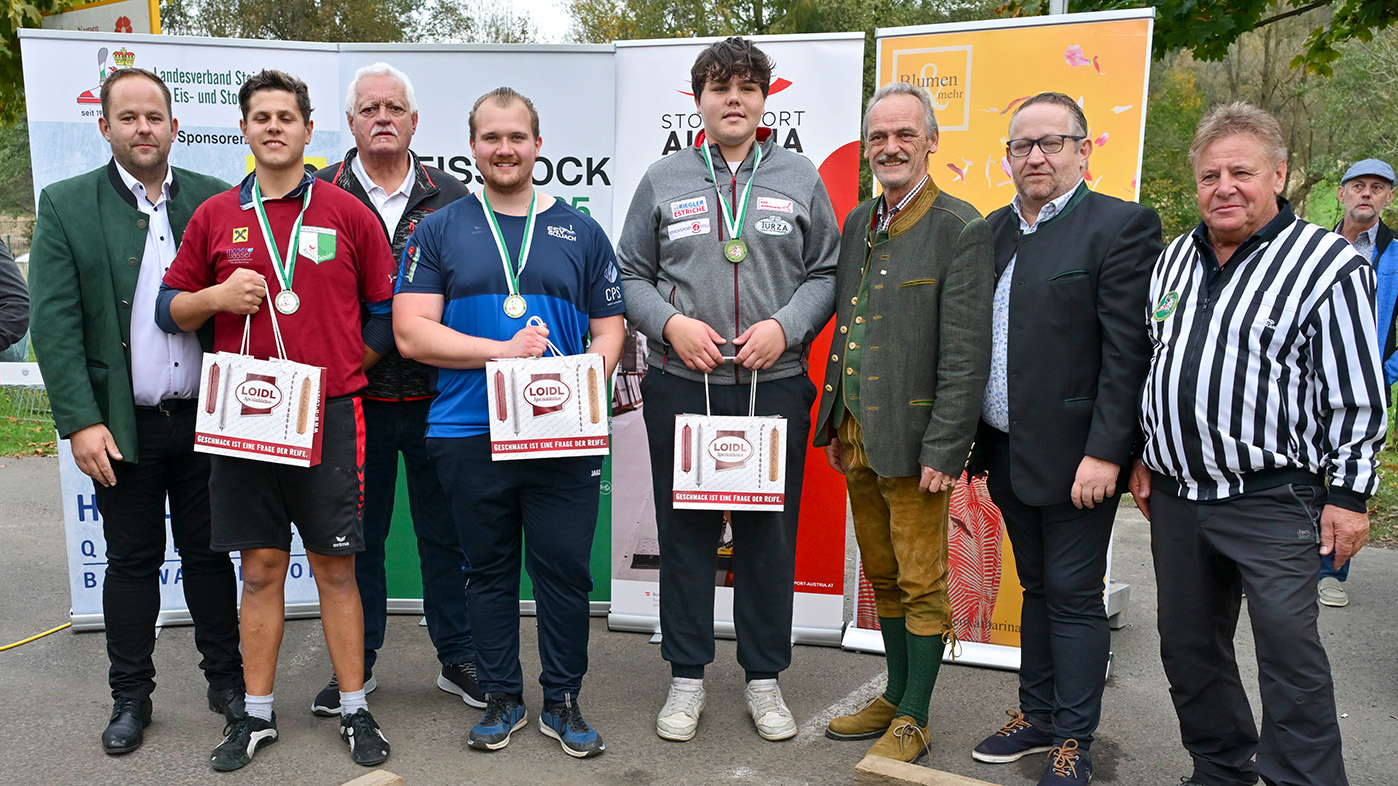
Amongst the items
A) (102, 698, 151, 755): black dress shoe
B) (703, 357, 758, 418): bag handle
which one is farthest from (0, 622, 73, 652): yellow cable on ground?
(703, 357, 758, 418): bag handle

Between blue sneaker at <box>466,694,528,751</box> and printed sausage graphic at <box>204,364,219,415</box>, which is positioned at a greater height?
printed sausage graphic at <box>204,364,219,415</box>

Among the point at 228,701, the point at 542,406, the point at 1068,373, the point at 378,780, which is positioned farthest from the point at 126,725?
the point at 1068,373

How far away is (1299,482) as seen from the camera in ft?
8.17

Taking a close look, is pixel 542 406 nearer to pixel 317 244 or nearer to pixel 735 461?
pixel 735 461

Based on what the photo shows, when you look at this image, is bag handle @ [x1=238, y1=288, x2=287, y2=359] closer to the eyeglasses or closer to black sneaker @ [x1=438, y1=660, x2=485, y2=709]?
black sneaker @ [x1=438, y1=660, x2=485, y2=709]

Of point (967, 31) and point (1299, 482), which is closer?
point (1299, 482)

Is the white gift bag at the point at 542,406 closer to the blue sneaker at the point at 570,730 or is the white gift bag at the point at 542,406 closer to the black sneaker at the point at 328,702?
the blue sneaker at the point at 570,730

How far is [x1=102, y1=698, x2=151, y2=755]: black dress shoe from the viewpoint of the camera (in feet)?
10.6

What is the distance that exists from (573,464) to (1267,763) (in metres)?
2.10

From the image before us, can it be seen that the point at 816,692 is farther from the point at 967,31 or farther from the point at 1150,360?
the point at 967,31

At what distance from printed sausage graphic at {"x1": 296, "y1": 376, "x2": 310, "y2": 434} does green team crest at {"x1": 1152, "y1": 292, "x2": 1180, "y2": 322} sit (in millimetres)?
2453

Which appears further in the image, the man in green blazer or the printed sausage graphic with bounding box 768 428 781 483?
the printed sausage graphic with bounding box 768 428 781 483

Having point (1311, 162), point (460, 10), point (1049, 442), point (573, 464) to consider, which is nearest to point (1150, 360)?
point (1049, 442)

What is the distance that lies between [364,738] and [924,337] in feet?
7.23
